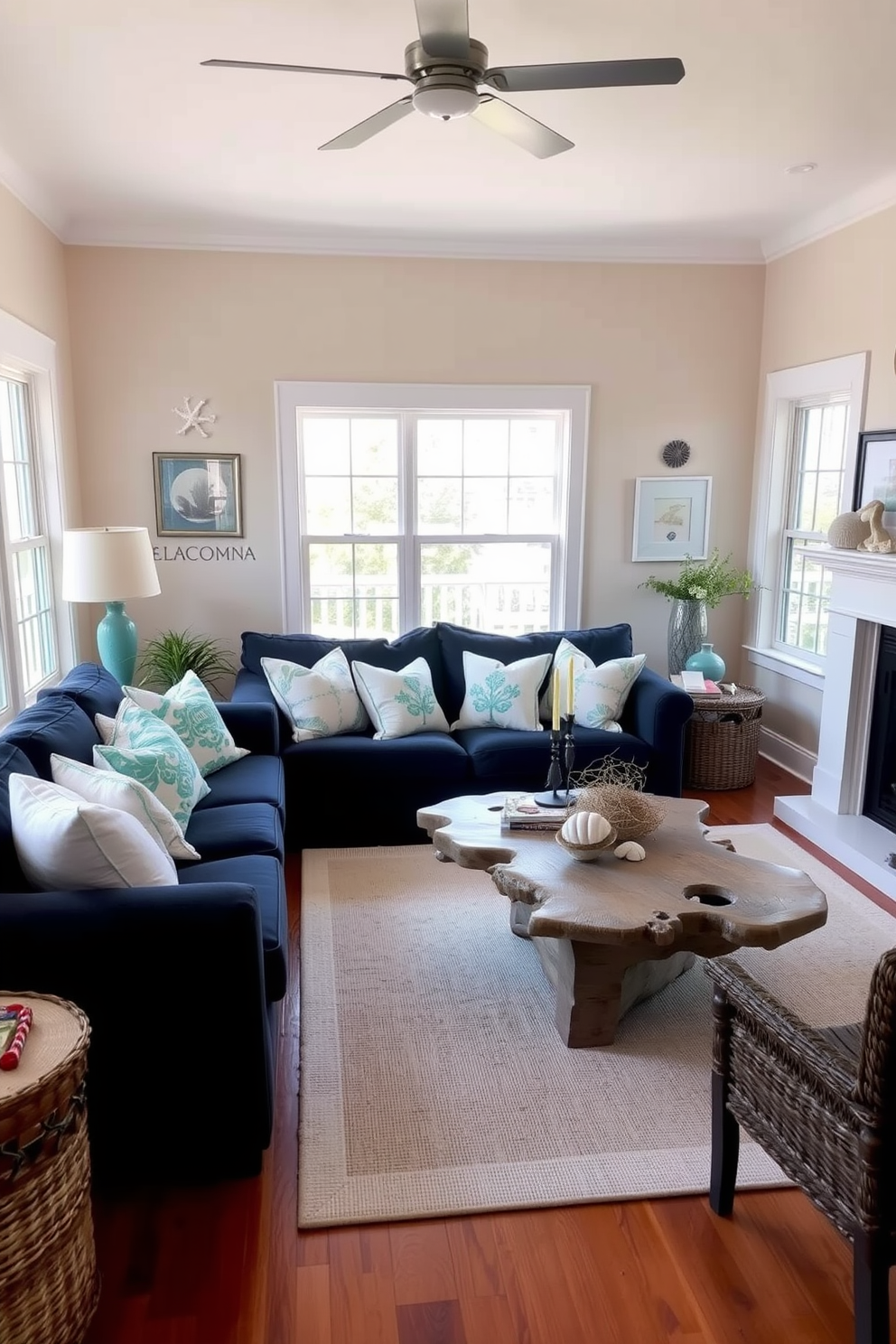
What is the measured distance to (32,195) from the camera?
3.83 m

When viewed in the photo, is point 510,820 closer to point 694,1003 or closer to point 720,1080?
point 694,1003

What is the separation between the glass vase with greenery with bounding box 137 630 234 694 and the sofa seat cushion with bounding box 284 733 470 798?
107 centimetres

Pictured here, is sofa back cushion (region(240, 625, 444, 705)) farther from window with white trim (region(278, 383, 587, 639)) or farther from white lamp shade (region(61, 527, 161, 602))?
white lamp shade (region(61, 527, 161, 602))

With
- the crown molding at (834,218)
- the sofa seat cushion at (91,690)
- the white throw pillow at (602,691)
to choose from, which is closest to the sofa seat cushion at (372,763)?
the white throw pillow at (602,691)

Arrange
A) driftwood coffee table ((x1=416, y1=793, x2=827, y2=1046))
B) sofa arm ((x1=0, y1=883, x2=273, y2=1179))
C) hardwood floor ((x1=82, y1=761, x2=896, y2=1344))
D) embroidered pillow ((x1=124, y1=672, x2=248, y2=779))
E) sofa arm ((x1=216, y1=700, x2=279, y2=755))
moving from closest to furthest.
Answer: hardwood floor ((x1=82, y1=761, x2=896, y2=1344)) < sofa arm ((x1=0, y1=883, x2=273, y2=1179)) < driftwood coffee table ((x1=416, y1=793, x2=827, y2=1046)) < embroidered pillow ((x1=124, y1=672, x2=248, y2=779)) < sofa arm ((x1=216, y1=700, x2=279, y2=755))

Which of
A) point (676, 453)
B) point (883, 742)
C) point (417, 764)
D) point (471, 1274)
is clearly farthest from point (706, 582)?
point (471, 1274)

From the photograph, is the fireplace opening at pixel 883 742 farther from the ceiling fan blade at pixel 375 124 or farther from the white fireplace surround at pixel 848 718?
the ceiling fan blade at pixel 375 124

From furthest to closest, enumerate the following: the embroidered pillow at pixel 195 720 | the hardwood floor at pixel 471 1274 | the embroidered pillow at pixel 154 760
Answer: the embroidered pillow at pixel 195 720 → the embroidered pillow at pixel 154 760 → the hardwood floor at pixel 471 1274

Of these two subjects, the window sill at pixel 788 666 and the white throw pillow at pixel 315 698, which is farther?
the window sill at pixel 788 666

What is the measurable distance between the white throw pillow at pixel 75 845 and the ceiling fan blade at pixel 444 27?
188 cm

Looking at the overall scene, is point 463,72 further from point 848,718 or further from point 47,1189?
point 848,718

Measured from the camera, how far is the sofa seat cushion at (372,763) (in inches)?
155

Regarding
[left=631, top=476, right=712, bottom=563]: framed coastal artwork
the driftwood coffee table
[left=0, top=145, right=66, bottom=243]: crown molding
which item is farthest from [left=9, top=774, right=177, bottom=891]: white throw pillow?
[left=631, top=476, right=712, bottom=563]: framed coastal artwork

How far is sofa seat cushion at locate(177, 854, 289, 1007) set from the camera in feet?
7.44
